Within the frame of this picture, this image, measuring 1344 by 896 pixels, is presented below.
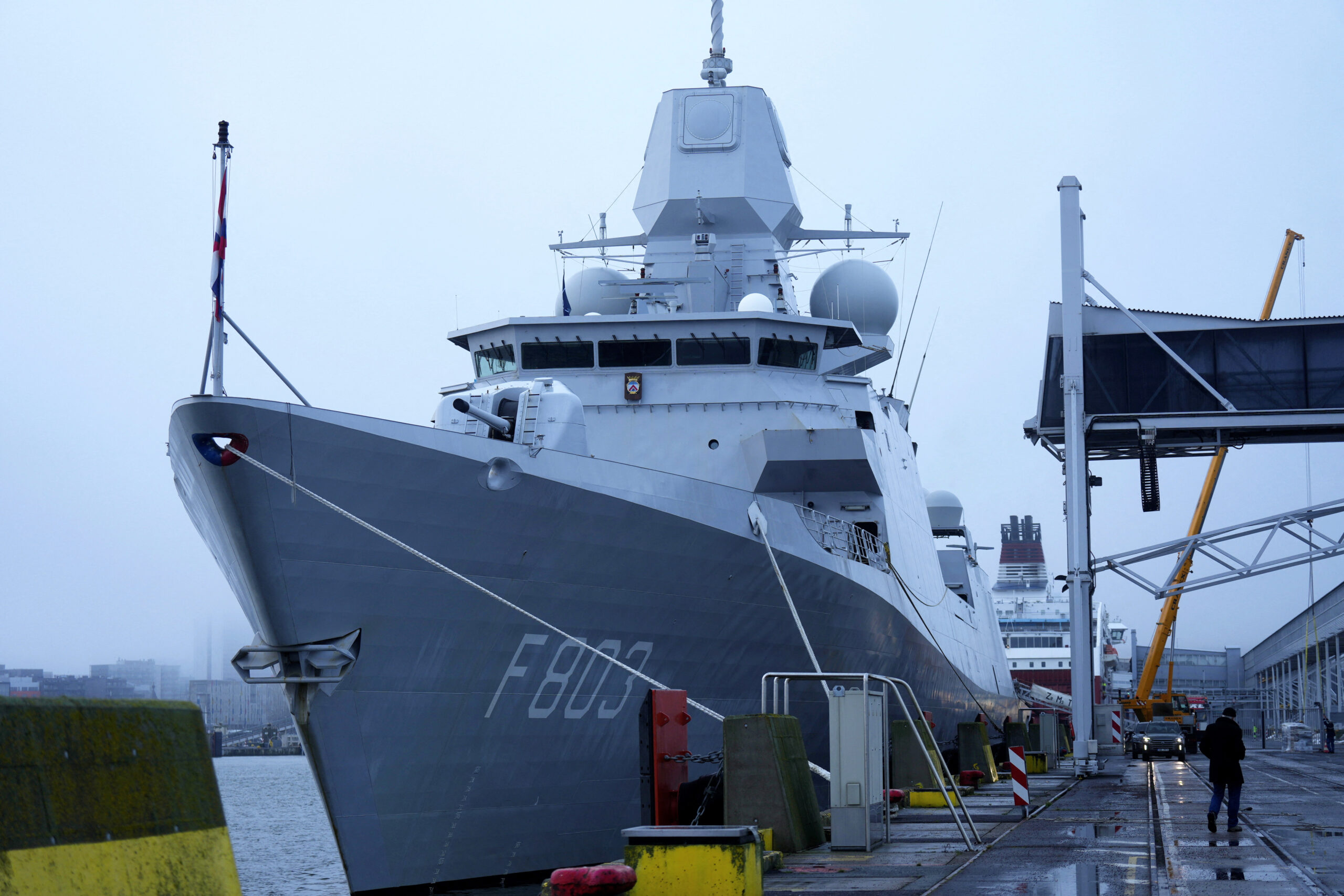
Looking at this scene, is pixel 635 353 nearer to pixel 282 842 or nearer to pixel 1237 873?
pixel 1237 873

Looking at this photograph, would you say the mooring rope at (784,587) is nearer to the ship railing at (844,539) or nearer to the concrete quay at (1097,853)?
the ship railing at (844,539)

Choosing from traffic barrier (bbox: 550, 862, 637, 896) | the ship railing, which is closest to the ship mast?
the ship railing

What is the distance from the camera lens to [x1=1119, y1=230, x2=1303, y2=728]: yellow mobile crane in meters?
39.1

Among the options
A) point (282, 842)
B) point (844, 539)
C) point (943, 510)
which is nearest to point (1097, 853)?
point (844, 539)

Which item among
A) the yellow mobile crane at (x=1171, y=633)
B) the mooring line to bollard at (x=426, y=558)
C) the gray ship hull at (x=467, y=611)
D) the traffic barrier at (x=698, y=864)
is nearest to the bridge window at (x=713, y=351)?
the gray ship hull at (x=467, y=611)

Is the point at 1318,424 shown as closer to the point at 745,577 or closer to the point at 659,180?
the point at 659,180

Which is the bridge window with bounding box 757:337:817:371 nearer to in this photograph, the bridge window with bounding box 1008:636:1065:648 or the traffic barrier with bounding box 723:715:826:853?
the traffic barrier with bounding box 723:715:826:853

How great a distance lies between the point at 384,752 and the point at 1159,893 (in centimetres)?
514

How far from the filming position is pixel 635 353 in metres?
15.6

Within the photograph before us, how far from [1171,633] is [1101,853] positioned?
135 ft

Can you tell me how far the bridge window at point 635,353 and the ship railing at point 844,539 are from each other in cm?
249

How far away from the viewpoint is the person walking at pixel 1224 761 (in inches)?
421

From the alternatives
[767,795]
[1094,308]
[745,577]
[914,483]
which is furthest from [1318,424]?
[767,795]

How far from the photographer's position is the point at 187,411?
8.55 meters
